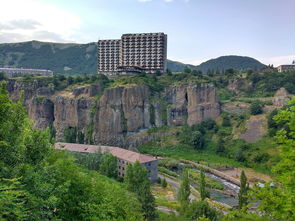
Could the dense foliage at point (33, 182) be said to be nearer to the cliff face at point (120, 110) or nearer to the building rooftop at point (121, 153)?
the building rooftop at point (121, 153)

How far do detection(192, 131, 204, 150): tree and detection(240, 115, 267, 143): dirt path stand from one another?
1023 centimetres

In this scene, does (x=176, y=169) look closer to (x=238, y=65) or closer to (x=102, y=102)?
(x=102, y=102)

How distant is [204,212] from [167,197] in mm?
17881

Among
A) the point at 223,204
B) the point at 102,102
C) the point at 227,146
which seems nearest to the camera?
the point at 223,204

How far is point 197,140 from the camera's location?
240 ft

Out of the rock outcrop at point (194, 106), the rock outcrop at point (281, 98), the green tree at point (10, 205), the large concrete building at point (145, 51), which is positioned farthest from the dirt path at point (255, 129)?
the green tree at point (10, 205)

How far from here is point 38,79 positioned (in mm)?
93812

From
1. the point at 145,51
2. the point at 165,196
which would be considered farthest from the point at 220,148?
the point at 145,51

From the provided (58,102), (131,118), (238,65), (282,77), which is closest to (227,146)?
(131,118)

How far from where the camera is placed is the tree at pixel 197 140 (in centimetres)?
7300

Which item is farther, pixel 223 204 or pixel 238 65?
pixel 238 65

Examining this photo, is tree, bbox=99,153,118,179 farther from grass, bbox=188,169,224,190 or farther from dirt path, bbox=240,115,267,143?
dirt path, bbox=240,115,267,143

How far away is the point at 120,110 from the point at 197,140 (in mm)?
23702

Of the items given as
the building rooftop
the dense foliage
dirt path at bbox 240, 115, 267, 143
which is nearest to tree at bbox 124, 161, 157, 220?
the building rooftop
